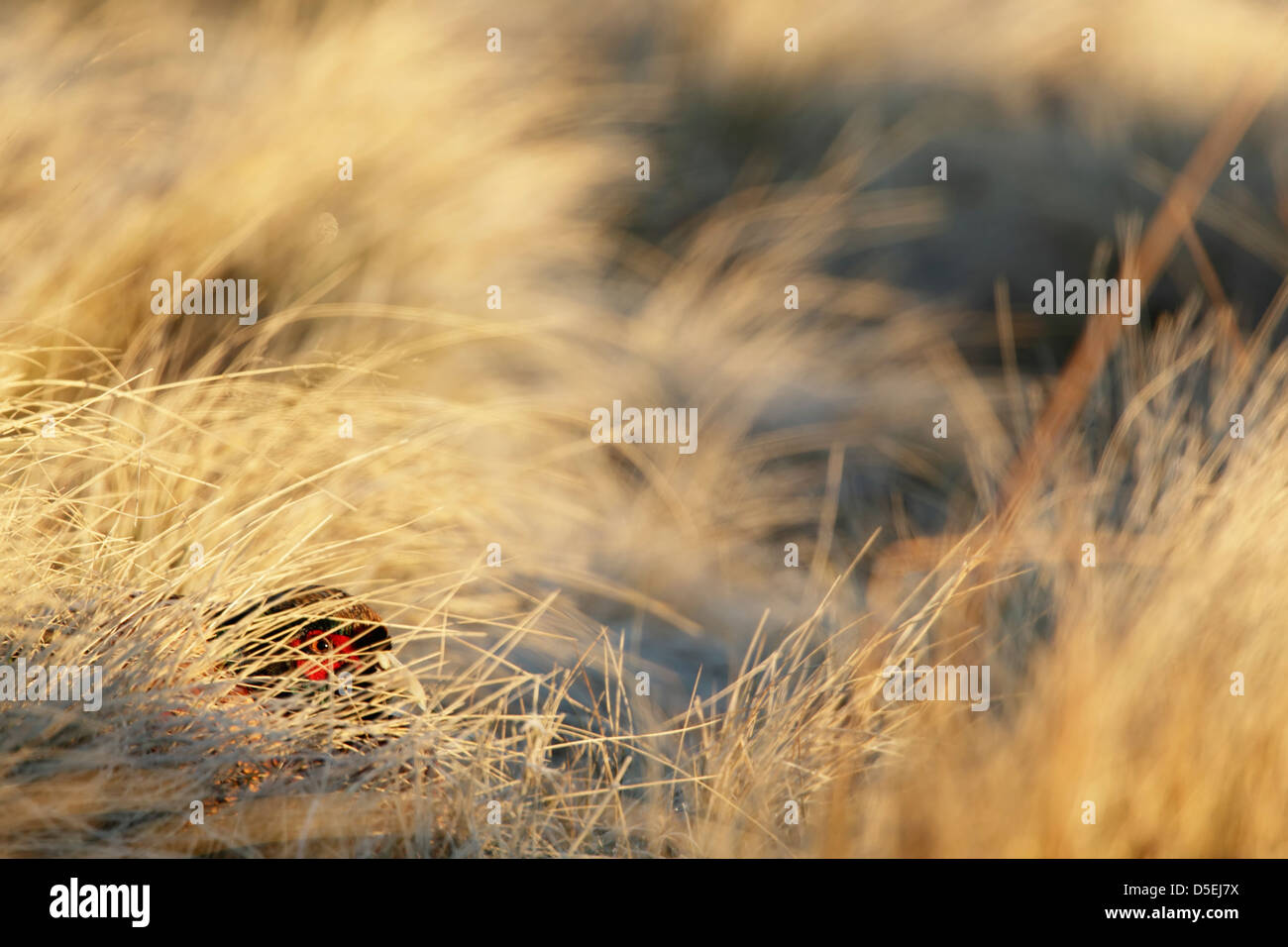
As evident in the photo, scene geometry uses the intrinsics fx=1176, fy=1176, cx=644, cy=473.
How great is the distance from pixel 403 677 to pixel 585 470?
110cm

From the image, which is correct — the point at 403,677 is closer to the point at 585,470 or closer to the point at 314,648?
the point at 314,648

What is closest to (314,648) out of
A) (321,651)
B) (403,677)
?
(321,651)

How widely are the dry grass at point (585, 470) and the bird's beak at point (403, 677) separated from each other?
0.15 feet

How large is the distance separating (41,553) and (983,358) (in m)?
2.82

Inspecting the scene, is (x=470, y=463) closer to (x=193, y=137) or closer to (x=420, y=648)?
(x=420, y=648)

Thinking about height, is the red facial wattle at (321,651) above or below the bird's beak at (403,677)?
above

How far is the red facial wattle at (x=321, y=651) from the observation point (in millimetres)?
1843

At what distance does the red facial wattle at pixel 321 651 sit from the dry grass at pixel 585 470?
9cm

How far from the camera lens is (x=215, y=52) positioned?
3.40m

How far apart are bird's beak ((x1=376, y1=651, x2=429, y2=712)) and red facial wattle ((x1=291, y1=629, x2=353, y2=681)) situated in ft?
0.19

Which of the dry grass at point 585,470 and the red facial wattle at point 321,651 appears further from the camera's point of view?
the red facial wattle at point 321,651

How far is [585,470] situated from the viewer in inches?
114

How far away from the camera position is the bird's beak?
5.95ft
